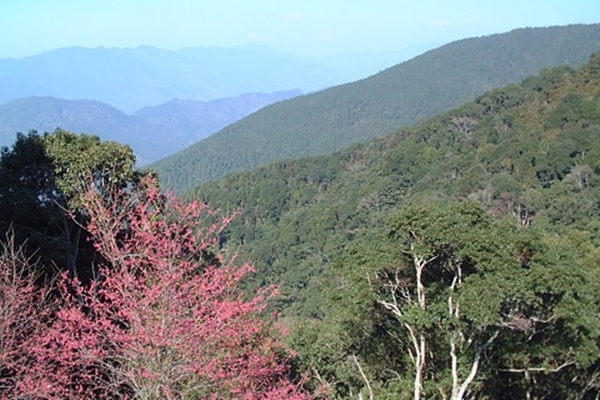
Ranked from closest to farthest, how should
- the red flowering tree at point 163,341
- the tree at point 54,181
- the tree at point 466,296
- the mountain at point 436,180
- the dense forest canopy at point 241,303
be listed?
the red flowering tree at point 163,341, the dense forest canopy at point 241,303, the tree at point 466,296, the tree at point 54,181, the mountain at point 436,180

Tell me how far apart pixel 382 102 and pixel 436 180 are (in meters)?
82.5

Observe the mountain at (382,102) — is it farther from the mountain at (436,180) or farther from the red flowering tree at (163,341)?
the red flowering tree at (163,341)

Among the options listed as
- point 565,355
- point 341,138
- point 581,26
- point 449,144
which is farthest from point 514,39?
point 565,355

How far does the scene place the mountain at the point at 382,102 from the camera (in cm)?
11331

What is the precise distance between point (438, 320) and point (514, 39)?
149158 millimetres

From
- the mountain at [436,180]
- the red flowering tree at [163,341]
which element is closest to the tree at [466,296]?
the red flowering tree at [163,341]

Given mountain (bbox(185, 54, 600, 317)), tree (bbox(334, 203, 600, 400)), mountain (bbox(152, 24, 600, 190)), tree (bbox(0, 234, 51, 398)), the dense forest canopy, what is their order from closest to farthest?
the dense forest canopy, tree (bbox(0, 234, 51, 398)), tree (bbox(334, 203, 600, 400)), mountain (bbox(185, 54, 600, 317)), mountain (bbox(152, 24, 600, 190))

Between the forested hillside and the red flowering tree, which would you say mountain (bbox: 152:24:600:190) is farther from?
the red flowering tree

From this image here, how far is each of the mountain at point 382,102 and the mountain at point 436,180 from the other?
45416 mm

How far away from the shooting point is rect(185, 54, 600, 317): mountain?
111 ft

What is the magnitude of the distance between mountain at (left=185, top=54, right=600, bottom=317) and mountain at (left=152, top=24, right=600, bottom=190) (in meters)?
45.4

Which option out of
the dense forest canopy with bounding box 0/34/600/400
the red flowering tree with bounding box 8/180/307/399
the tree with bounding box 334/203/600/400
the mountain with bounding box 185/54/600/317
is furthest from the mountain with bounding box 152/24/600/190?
the red flowering tree with bounding box 8/180/307/399

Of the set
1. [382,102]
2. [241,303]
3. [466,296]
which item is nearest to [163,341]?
[241,303]

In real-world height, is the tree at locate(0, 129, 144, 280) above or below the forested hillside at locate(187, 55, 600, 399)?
above
